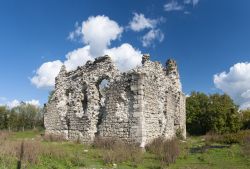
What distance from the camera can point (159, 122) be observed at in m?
19.0

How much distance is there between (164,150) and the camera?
1467 centimetres

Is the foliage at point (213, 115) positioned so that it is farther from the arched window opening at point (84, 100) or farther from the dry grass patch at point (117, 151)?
the dry grass patch at point (117, 151)

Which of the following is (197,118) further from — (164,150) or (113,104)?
(164,150)

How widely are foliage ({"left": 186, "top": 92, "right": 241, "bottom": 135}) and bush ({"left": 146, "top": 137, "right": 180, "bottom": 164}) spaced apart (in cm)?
1966

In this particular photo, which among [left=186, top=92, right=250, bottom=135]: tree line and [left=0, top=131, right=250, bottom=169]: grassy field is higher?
[left=186, top=92, right=250, bottom=135]: tree line

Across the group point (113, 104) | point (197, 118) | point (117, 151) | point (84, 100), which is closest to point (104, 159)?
point (117, 151)

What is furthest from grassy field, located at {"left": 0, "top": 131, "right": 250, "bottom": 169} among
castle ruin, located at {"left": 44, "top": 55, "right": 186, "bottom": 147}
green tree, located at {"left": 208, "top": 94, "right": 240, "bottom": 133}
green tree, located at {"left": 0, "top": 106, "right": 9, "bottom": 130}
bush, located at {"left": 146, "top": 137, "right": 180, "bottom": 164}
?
green tree, located at {"left": 0, "top": 106, "right": 9, "bottom": 130}

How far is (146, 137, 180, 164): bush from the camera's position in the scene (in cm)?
1294

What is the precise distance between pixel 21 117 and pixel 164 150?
1732 inches

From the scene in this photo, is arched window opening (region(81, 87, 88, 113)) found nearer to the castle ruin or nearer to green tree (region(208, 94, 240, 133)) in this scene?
the castle ruin

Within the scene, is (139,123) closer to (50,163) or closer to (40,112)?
(50,163)

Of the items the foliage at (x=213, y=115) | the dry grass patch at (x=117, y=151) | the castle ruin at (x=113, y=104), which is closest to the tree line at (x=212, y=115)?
the foliage at (x=213, y=115)

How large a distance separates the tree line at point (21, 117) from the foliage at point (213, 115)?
2513 centimetres

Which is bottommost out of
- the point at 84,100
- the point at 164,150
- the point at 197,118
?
the point at 164,150
